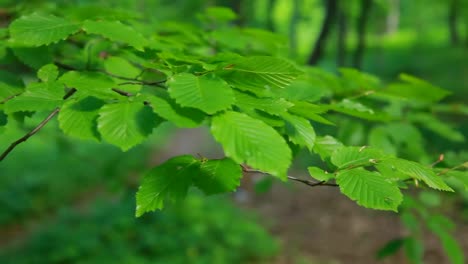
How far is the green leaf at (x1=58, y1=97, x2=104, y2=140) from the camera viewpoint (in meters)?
0.81

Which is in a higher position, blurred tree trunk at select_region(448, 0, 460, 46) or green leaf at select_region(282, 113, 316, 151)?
green leaf at select_region(282, 113, 316, 151)

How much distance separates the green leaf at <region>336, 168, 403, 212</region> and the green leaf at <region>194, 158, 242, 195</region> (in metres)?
0.21

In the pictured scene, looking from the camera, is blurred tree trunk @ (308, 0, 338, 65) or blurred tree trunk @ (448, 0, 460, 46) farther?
blurred tree trunk @ (448, 0, 460, 46)

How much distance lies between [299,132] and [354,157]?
132 mm

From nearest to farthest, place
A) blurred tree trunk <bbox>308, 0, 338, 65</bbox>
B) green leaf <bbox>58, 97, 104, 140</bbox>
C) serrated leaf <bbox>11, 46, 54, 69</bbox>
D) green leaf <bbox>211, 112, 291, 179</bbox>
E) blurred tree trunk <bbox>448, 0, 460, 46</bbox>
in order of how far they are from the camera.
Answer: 1. green leaf <bbox>211, 112, 291, 179</bbox>
2. green leaf <bbox>58, 97, 104, 140</bbox>
3. serrated leaf <bbox>11, 46, 54, 69</bbox>
4. blurred tree trunk <bbox>308, 0, 338, 65</bbox>
5. blurred tree trunk <bbox>448, 0, 460, 46</bbox>

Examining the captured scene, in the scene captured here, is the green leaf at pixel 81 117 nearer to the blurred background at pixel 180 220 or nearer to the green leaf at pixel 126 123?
the green leaf at pixel 126 123

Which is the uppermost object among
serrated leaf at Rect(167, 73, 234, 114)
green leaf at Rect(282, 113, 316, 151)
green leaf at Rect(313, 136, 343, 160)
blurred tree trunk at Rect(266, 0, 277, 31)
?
serrated leaf at Rect(167, 73, 234, 114)

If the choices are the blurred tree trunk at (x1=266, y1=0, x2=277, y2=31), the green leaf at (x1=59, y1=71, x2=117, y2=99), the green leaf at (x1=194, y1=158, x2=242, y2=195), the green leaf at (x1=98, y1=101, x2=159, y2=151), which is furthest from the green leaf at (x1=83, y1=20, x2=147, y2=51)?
the blurred tree trunk at (x1=266, y1=0, x2=277, y2=31)

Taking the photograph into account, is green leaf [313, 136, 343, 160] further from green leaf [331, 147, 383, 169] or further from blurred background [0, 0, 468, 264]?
blurred background [0, 0, 468, 264]

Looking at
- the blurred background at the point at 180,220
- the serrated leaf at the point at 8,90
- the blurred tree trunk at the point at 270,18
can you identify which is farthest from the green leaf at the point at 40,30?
the blurred tree trunk at the point at 270,18

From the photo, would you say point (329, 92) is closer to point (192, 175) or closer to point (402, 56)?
point (192, 175)

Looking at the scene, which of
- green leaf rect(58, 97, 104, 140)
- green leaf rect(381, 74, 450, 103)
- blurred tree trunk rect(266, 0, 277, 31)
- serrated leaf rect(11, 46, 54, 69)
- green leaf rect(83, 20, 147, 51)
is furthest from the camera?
blurred tree trunk rect(266, 0, 277, 31)

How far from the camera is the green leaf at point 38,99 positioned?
90cm

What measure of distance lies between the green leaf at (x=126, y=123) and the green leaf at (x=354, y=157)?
40 centimetres
